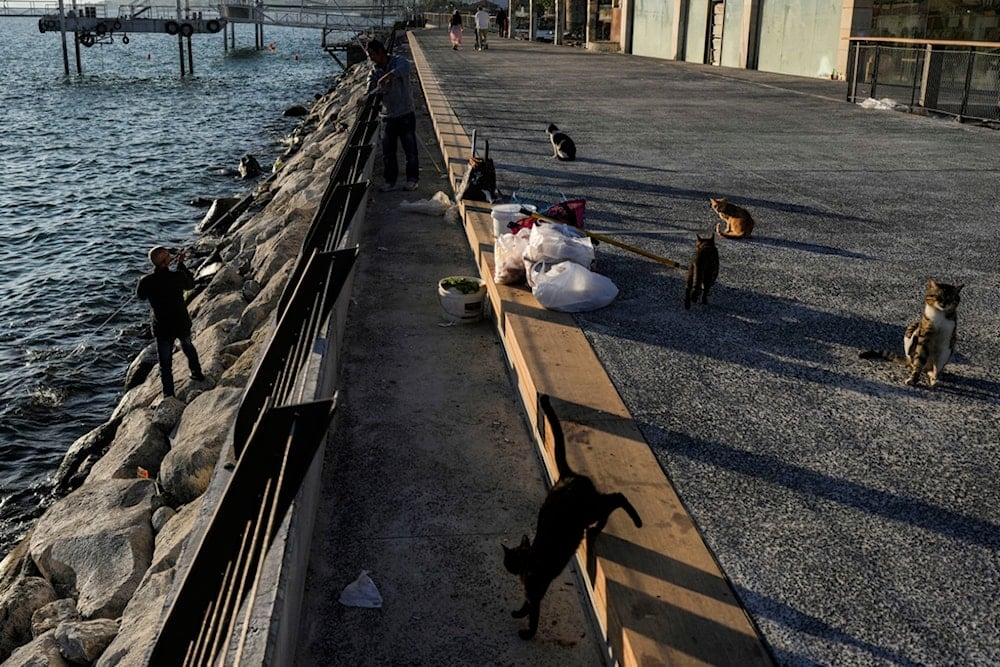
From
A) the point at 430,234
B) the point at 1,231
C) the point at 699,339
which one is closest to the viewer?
the point at 699,339

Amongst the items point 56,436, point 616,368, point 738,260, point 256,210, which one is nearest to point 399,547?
point 616,368

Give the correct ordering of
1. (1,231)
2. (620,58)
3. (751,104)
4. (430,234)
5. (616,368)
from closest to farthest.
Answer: (616,368) → (430,234) → (751,104) → (1,231) → (620,58)

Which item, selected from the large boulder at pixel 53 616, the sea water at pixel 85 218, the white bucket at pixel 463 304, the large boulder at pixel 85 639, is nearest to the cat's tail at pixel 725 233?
the white bucket at pixel 463 304

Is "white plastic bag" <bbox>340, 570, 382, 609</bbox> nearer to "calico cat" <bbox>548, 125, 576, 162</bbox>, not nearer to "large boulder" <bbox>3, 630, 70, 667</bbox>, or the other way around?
"large boulder" <bbox>3, 630, 70, 667</bbox>

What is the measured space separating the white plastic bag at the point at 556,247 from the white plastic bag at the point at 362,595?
122 inches

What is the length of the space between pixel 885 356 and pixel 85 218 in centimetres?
2157

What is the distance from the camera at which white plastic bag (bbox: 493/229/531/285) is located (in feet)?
22.8

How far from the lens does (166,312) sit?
32.9 ft

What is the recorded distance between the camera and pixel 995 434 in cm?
478

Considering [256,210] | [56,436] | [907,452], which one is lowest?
[56,436]

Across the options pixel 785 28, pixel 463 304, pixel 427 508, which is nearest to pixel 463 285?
pixel 463 304

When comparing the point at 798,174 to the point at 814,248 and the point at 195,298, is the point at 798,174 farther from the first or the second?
the point at 195,298

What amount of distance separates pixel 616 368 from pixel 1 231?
20.4m

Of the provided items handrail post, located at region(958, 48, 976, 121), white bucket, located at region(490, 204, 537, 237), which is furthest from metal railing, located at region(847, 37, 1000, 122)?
white bucket, located at region(490, 204, 537, 237)
